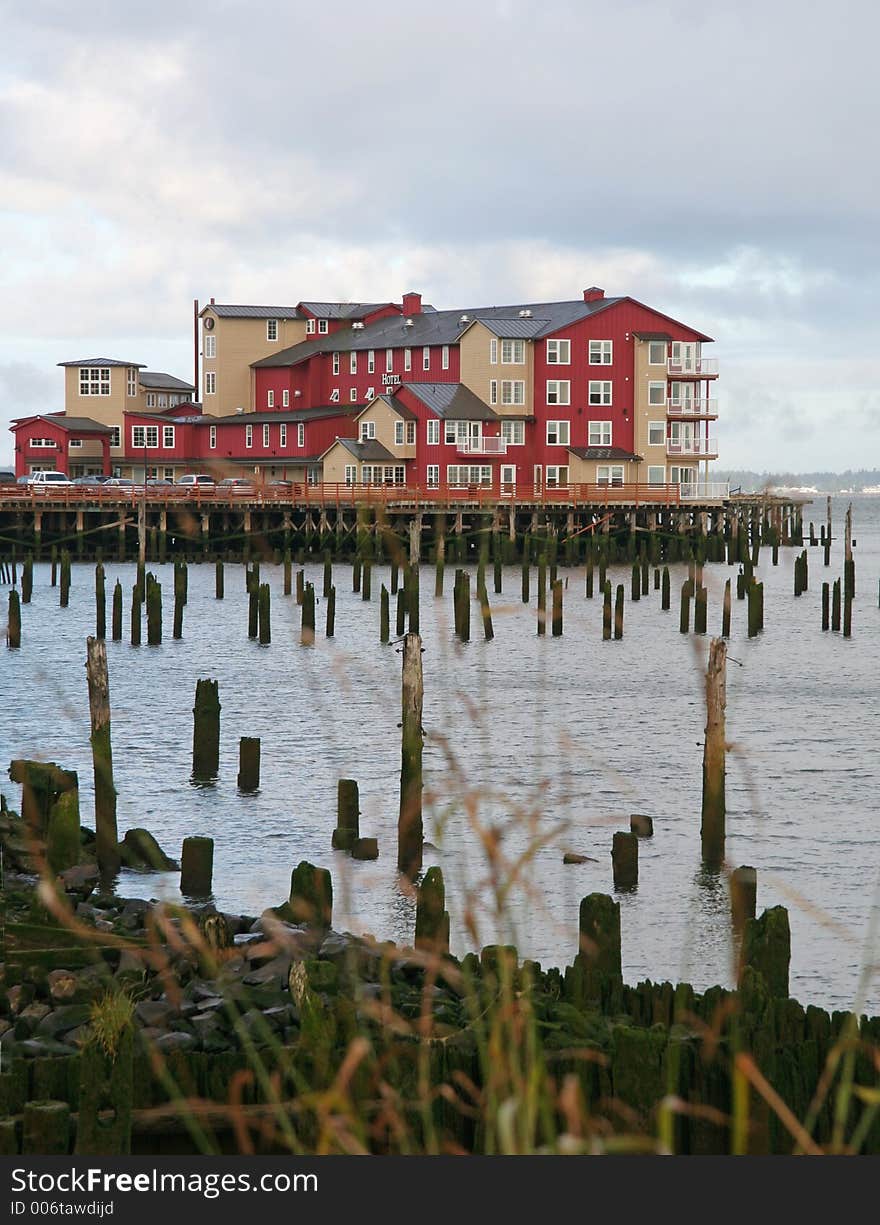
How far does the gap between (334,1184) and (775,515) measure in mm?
97037

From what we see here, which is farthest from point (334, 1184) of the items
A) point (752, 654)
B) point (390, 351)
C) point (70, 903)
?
point (390, 351)

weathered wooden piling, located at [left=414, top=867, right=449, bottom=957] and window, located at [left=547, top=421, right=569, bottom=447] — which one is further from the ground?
window, located at [left=547, top=421, right=569, bottom=447]

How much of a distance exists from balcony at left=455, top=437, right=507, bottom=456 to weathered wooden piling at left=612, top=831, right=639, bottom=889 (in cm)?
6660

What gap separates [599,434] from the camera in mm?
85250

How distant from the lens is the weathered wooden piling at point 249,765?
25594 millimetres

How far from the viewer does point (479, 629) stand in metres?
53.5

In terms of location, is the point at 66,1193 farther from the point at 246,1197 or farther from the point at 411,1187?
the point at 411,1187

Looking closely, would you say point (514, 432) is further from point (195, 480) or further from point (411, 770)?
point (411, 770)

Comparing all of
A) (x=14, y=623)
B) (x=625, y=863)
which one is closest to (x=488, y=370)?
(x=14, y=623)

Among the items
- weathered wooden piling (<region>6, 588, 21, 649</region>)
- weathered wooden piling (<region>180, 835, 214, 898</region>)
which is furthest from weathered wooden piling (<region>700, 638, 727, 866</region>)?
weathered wooden piling (<region>6, 588, 21, 649</region>)

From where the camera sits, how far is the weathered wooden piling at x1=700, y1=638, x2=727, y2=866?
67.0 ft

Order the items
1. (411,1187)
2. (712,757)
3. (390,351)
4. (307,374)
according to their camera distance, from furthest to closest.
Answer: (307,374), (390,351), (712,757), (411,1187)

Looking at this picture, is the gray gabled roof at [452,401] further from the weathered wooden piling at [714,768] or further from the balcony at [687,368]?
the weathered wooden piling at [714,768]

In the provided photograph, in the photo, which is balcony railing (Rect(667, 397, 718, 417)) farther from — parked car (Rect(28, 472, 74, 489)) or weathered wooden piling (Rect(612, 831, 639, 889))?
weathered wooden piling (Rect(612, 831, 639, 889))
